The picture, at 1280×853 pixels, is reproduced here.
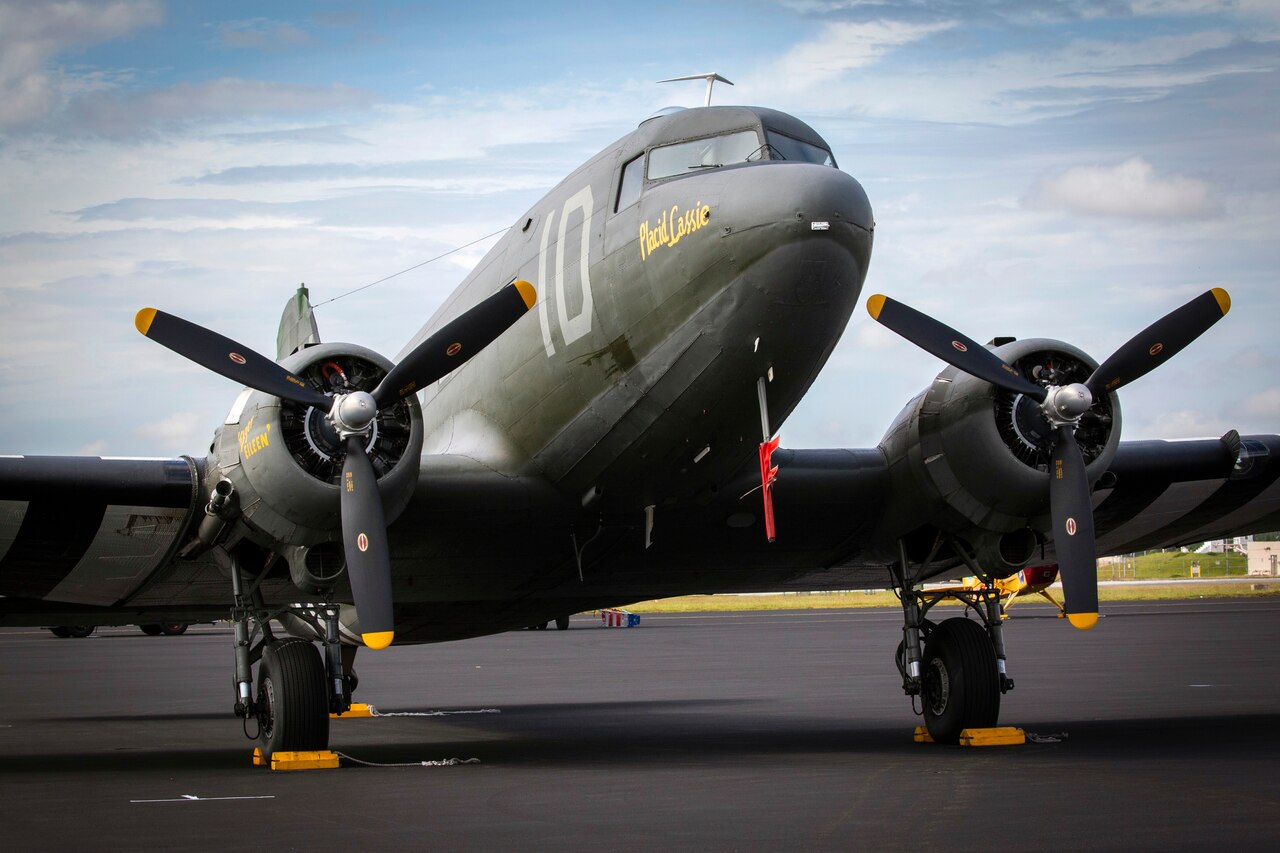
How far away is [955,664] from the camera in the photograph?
573 inches

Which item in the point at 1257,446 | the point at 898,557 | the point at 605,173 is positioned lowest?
the point at 898,557

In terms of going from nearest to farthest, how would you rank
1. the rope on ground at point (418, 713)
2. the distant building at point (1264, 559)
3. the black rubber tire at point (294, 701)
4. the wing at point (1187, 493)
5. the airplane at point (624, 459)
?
the airplane at point (624, 459)
the black rubber tire at point (294, 701)
the wing at point (1187, 493)
the rope on ground at point (418, 713)
the distant building at point (1264, 559)

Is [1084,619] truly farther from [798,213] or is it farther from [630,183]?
[630,183]

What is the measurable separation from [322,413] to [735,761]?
4876 mm

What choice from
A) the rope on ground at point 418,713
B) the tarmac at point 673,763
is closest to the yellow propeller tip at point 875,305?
the tarmac at point 673,763

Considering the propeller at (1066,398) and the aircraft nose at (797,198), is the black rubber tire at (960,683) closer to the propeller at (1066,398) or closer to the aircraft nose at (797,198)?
the propeller at (1066,398)

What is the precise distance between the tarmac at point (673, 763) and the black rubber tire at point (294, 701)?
49 centimetres

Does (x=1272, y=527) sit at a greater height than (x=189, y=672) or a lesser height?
greater

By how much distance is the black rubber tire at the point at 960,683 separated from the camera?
47.3 feet

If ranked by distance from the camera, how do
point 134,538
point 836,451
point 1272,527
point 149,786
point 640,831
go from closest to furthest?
point 640,831 < point 149,786 < point 134,538 < point 836,451 < point 1272,527

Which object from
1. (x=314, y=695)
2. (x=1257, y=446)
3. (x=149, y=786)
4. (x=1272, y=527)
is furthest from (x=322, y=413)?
(x=1272, y=527)

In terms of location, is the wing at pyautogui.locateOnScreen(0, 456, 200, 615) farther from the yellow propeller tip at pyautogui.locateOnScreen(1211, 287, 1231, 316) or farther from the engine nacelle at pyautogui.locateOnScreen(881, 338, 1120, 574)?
the yellow propeller tip at pyautogui.locateOnScreen(1211, 287, 1231, 316)

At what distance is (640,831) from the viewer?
881cm

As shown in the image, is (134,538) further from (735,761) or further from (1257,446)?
(1257,446)
